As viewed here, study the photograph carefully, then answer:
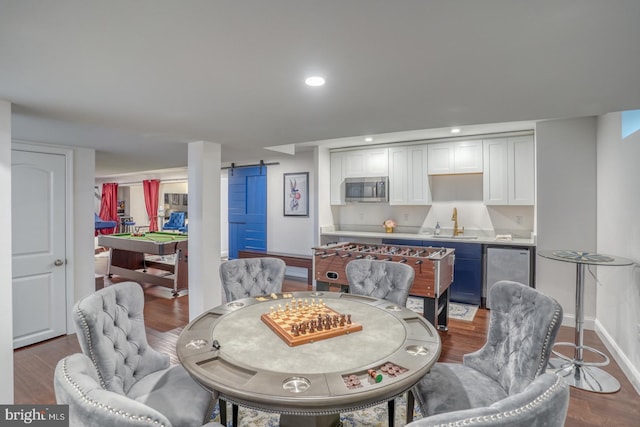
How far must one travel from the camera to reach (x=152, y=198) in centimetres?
1100

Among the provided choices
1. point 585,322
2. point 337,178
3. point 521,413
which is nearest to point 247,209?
point 337,178

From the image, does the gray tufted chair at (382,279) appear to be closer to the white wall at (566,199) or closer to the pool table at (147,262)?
the white wall at (566,199)

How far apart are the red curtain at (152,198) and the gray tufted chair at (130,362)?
32.2ft

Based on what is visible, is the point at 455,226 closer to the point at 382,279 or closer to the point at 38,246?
the point at 382,279

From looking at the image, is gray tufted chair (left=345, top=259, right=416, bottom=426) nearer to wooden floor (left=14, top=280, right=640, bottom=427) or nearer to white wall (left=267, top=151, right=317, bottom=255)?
wooden floor (left=14, top=280, right=640, bottom=427)

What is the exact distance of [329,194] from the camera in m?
6.28

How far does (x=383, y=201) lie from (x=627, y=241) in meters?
3.27

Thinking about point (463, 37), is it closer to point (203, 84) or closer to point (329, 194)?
point (203, 84)

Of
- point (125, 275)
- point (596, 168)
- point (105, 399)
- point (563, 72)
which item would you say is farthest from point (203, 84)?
point (125, 275)

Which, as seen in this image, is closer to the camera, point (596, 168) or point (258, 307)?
point (258, 307)

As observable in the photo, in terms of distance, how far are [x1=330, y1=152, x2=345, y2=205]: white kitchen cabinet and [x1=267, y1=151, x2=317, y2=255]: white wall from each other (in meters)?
0.38

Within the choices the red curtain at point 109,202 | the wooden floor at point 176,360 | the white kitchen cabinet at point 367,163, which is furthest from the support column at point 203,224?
the red curtain at point 109,202

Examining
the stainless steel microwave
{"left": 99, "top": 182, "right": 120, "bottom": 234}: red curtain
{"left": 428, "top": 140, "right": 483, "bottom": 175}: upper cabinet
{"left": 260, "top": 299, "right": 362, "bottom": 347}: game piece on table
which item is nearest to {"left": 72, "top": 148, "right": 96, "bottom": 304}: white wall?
{"left": 260, "top": 299, "right": 362, "bottom": 347}: game piece on table

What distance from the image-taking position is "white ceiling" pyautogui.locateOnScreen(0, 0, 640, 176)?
117 cm
